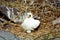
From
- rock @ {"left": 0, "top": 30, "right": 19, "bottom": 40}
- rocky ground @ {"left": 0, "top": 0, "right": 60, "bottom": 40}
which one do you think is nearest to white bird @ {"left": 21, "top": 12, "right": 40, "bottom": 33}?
rocky ground @ {"left": 0, "top": 0, "right": 60, "bottom": 40}

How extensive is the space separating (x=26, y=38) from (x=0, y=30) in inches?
18.2

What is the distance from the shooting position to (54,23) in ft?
14.3

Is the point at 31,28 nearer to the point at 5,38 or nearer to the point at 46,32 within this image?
the point at 46,32

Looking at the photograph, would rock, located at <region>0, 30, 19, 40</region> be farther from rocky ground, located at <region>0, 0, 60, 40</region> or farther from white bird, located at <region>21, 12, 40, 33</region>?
white bird, located at <region>21, 12, 40, 33</region>

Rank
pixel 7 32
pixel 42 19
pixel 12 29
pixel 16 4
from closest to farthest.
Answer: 1. pixel 7 32
2. pixel 12 29
3. pixel 42 19
4. pixel 16 4

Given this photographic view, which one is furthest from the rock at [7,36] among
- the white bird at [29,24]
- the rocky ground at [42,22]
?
the white bird at [29,24]

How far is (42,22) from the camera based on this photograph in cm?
446

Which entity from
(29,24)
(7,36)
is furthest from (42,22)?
(7,36)

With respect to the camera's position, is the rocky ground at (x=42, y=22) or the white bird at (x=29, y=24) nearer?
the rocky ground at (x=42, y=22)

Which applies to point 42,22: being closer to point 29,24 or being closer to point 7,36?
point 29,24

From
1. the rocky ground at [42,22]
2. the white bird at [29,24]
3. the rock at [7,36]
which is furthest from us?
the white bird at [29,24]

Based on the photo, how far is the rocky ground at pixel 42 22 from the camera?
395 cm

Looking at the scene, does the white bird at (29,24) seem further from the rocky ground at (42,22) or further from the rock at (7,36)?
the rock at (7,36)

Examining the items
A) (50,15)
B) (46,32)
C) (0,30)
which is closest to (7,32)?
(0,30)
